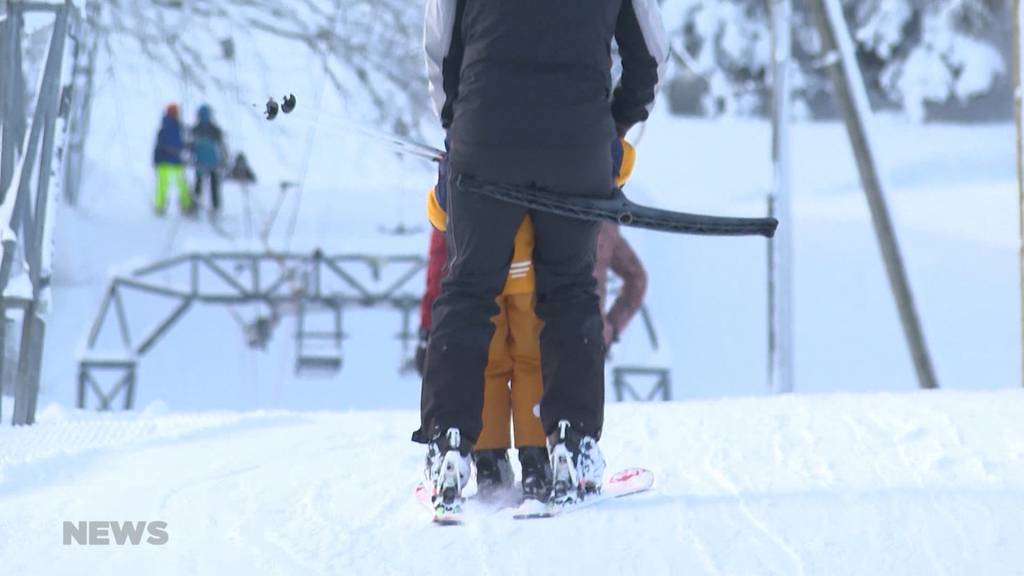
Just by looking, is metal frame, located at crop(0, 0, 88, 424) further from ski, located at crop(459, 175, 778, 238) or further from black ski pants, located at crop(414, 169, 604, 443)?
ski, located at crop(459, 175, 778, 238)

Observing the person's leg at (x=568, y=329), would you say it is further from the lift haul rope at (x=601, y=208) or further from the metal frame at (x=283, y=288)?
the metal frame at (x=283, y=288)

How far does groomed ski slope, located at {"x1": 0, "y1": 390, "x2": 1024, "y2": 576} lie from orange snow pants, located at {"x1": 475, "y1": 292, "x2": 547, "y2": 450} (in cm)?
26

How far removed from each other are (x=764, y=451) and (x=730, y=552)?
1287 mm

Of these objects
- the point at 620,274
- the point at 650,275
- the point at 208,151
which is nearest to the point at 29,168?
the point at 620,274

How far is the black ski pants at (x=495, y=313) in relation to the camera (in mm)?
3906

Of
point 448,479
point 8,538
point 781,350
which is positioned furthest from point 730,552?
point 781,350

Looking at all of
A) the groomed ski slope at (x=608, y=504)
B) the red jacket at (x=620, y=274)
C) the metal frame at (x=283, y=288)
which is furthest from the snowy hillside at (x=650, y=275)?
the groomed ski slope at (x=608, y=504)

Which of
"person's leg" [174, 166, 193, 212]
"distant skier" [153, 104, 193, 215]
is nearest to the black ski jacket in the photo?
"distant skier" [153, 104, 193, 215]

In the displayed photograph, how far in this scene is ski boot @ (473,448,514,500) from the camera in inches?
162

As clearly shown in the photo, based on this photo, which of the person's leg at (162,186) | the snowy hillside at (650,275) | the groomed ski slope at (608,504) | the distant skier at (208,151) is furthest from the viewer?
the person's leg at (162,186)

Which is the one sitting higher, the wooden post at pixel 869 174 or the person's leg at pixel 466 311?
the wooden post at pixel 869 174

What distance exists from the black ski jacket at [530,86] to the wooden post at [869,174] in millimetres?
8972

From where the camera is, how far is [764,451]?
15.8ft

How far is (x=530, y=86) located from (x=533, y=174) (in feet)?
0.62
